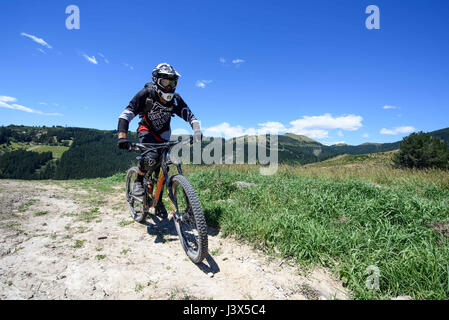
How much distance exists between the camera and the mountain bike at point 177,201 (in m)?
2.91

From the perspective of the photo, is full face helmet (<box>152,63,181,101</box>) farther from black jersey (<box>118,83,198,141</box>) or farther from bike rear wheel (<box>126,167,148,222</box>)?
bike rear wheel (<box>126,167,148,222</box>)

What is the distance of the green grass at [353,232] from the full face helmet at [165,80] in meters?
2.85

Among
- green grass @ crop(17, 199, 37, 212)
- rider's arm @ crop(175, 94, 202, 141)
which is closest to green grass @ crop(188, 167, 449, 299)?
rider's arm @ crop(175, 94, 202, 141)


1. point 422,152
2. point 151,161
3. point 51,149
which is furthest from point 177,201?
point 51,149

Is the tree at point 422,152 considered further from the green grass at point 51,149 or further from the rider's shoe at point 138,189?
the green grass at point 51,149

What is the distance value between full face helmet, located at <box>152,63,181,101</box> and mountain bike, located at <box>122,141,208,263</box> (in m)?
1.12

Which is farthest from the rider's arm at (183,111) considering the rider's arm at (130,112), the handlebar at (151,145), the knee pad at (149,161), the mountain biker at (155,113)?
the knee pad at (149,161)

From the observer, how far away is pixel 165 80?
3.95 meters

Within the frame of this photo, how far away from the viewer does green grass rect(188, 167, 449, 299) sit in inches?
98.9
